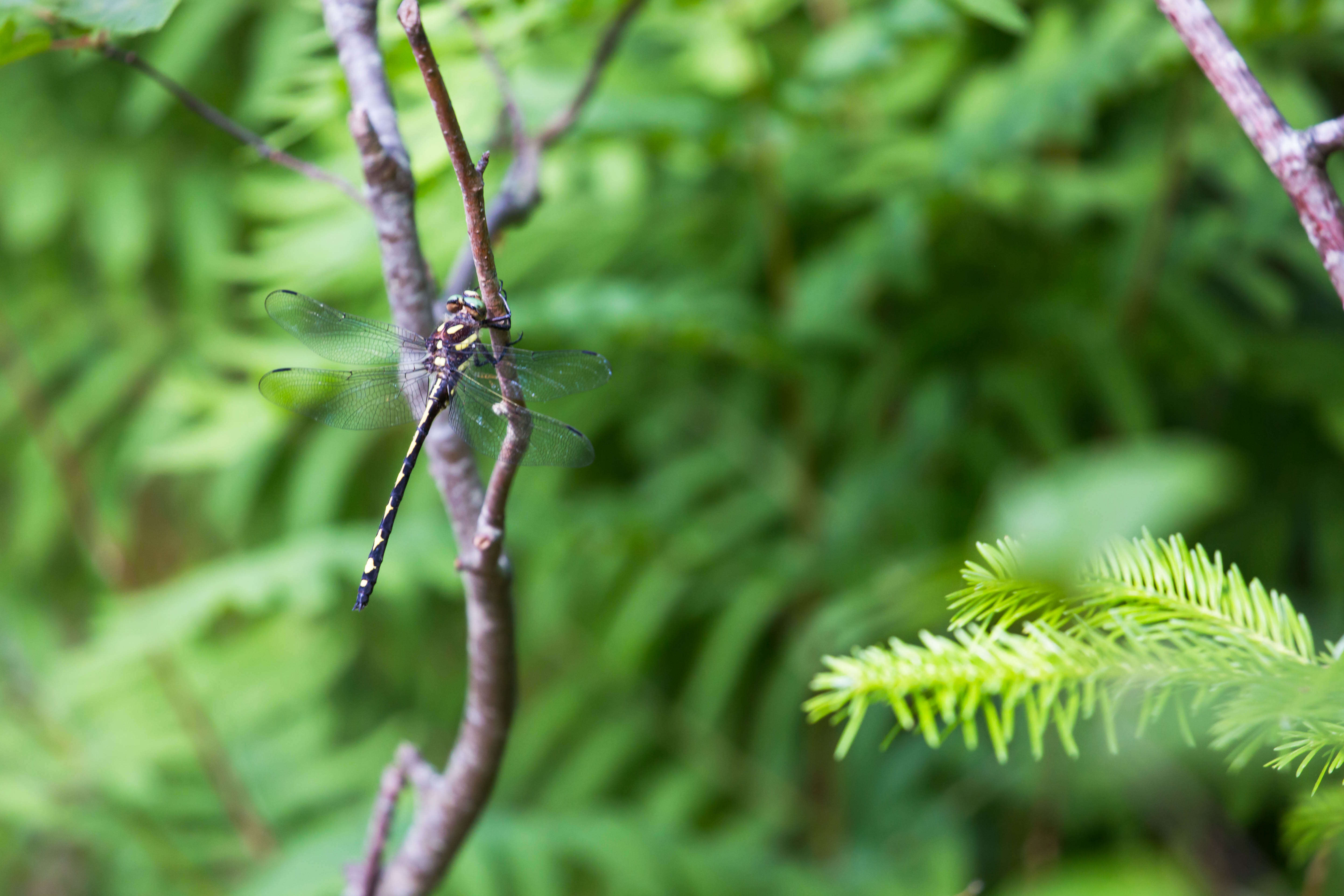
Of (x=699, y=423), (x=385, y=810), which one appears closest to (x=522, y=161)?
(x=385, y=810)

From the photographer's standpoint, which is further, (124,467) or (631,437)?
(124,467)

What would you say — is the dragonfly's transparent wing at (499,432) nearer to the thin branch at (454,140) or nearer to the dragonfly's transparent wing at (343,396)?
the dragonfly's transparent wing at (343,396)

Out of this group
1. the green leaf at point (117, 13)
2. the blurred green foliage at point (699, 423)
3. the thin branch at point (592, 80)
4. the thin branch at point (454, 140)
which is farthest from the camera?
the blurred green foliage at point (699, 423)

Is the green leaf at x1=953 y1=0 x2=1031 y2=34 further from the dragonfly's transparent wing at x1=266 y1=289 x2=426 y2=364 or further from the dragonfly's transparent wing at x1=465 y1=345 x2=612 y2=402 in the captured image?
the dragonfly's transparent wing at x1=266 y1=289 x2=426 y2=364

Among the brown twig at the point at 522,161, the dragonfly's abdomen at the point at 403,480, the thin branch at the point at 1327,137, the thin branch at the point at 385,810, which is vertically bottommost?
the thin branch at the point at 385,810

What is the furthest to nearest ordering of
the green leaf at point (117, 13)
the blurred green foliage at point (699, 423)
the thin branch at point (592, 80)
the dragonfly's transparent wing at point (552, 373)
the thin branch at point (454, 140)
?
the blurred green foliage at point (699, 423) → the dragonfly's transparent wing at point (552, 373) → the thin branch at point (592, 80) → the green leaf at point (117, 13) → the thin branch at point (454, 140)

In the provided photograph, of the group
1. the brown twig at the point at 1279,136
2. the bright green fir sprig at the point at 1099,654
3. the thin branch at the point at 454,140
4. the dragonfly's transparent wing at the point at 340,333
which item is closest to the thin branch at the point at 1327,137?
the brown twig at the point at 1279,136

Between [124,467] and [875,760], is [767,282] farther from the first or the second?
[124,467]

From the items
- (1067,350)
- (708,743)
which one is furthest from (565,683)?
(1067,350)

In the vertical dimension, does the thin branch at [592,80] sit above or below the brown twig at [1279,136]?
above
